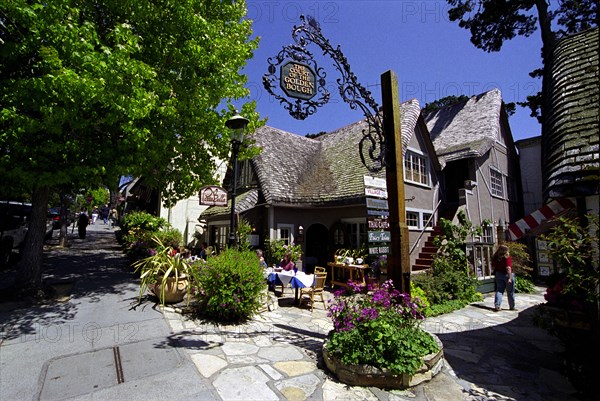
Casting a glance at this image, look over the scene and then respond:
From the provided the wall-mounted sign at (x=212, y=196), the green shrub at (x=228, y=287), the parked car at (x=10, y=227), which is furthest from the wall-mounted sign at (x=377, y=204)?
the parked car at (x=10, y=227)

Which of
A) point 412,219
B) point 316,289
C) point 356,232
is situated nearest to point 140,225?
point 356,232

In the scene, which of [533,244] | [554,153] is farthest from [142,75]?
[533,244]

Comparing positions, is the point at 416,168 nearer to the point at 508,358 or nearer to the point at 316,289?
the point at 316,289

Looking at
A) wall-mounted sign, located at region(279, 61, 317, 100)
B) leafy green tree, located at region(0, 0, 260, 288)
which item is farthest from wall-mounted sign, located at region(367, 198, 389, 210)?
leafy green tree, located at region(0, 0, 260, 288)

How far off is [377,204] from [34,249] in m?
8.06

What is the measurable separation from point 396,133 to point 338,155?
10.1 metres

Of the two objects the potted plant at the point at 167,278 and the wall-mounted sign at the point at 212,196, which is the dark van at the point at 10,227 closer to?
the potted plant at the point at 167,278

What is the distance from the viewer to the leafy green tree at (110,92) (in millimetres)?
5570

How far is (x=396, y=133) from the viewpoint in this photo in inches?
215

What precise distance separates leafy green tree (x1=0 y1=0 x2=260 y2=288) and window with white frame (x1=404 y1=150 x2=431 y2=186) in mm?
7460

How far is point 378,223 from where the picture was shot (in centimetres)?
547

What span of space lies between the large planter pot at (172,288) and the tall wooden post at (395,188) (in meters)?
4.69

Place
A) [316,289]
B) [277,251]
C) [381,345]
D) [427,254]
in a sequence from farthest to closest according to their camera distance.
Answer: [427,254], [277,251], [316,289], [381,345]

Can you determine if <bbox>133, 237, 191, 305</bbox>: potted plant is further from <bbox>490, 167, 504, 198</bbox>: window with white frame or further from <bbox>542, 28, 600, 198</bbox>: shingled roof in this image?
<bbox>490, 167, 504, 198</bbox>: window with white frame
